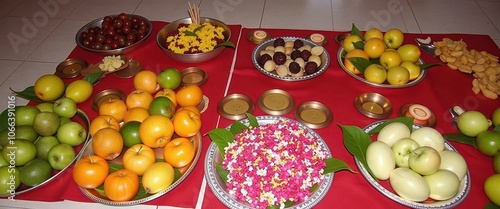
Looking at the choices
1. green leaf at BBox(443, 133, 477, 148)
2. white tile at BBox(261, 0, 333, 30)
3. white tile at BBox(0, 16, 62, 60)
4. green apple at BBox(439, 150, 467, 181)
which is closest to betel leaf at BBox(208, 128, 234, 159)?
green apple at BBox(439, 150, 467, 181)

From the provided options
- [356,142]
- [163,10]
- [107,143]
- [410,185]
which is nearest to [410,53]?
[356,142]

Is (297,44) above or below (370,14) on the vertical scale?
above

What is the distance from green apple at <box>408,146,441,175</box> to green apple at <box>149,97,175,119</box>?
73 centimetres

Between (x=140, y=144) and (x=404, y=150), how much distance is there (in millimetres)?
759

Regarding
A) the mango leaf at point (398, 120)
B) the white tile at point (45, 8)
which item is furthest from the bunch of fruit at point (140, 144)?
the white tile at point (45, 8)

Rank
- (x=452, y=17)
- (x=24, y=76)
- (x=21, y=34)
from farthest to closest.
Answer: (x=452, y=17) → (x=21, y=34) → (x=24, y=76)

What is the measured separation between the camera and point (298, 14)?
233 centimetres

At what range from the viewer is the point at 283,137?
2.90 feet

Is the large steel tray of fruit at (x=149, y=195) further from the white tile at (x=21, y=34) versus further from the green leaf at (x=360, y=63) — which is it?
the white tile at (x=21, y=34)

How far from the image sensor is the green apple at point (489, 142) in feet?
3.14

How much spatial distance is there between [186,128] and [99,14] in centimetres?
187

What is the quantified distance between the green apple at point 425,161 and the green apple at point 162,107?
2.41 feet

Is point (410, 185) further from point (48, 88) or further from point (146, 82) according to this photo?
point (48, 88)

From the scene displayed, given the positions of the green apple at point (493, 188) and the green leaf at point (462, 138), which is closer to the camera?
the green apple at point (493, 188)
